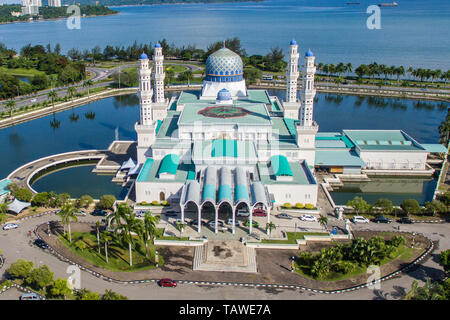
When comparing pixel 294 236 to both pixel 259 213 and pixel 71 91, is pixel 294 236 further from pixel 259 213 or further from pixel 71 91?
pixel 71 91

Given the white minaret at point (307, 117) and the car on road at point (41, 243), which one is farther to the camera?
the white minaret at point (307, 117)

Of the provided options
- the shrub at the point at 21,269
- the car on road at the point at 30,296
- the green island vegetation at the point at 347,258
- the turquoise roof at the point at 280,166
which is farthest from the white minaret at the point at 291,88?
the car on road at the point at 30,296

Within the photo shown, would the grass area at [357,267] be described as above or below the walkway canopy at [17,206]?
below

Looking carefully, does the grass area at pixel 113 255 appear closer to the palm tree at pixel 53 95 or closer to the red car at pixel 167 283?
the red car at pixel 167 283

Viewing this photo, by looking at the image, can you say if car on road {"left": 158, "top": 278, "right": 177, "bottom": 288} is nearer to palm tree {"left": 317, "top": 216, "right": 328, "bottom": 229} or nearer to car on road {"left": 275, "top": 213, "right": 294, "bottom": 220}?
car on road {"left": 275, "top": 213, "right": 294, "bottom": 220}

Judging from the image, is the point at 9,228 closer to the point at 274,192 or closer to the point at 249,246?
the point at 249,246

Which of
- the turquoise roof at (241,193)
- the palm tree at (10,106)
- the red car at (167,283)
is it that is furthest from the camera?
the palm tree at (10,106)

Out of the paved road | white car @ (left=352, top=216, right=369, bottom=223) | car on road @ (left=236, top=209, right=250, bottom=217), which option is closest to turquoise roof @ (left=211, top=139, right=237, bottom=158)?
car on road @ (left=236, top=209, right=250, bottom=217)

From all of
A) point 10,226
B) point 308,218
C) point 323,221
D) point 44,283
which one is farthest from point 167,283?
point 10,226
